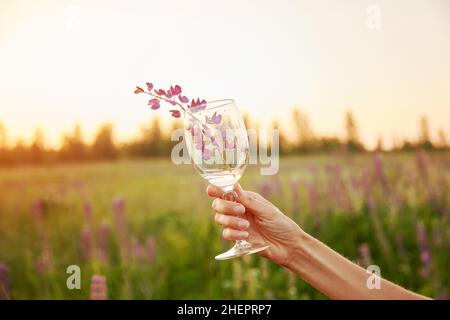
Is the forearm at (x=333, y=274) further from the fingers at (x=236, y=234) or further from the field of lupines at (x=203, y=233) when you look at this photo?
the field of lupines at (x=203, y=233)

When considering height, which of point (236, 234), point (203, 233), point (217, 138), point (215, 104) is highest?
point (215, 104)

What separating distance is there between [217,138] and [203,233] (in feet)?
7.53

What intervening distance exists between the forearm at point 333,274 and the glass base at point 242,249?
0.12m

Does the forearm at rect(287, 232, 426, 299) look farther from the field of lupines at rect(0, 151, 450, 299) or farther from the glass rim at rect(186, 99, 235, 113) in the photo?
the field of lupines at rect(0, 151, 450, 299)

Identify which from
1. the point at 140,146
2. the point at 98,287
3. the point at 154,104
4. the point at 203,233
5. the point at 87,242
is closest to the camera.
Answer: the point at 154,104

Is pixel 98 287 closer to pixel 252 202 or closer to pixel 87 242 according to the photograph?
pixel 252 202

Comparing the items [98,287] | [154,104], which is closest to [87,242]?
[98,287]

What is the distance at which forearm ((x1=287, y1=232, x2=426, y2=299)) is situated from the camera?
5.36ft

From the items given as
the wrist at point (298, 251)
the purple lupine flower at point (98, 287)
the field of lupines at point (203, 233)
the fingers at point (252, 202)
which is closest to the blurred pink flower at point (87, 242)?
the field of lupines at point (203, 233)

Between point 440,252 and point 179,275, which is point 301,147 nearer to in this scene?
point 440,252

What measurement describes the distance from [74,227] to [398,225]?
2.55m

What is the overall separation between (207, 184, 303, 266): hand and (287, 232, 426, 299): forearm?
0.04 m

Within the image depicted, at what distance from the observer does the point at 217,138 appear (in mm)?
1667

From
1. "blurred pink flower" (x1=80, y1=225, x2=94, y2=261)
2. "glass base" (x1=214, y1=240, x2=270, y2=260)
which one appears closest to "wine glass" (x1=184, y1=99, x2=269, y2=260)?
"glass base" (x1=214, y1=240, x2=270, y2=260)
